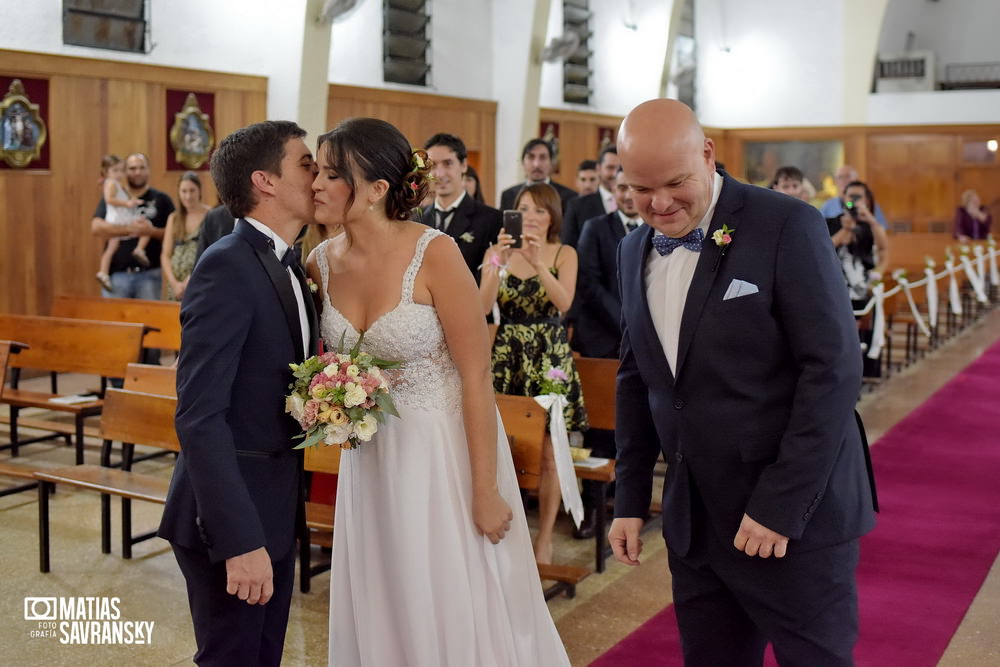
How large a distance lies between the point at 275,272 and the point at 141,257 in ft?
24.8

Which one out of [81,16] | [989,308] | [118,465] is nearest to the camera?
[118,465]

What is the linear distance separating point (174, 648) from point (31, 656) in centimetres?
52

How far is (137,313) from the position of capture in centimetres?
794

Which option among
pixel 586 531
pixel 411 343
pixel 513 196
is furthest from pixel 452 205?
pixel 411 343

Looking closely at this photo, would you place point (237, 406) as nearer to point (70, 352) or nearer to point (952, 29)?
point (70, 352)

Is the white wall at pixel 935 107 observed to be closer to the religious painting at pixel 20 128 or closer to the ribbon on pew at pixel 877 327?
the ribbon on pew at pixel 877 327

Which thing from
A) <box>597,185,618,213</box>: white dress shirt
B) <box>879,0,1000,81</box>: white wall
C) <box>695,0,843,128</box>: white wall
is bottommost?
<box>597,185,618,213</box>: white dress shirt

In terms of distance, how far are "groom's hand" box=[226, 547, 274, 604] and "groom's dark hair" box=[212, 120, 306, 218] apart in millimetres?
796

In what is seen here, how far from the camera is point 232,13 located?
1264 cm

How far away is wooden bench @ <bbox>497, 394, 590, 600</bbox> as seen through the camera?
454cm

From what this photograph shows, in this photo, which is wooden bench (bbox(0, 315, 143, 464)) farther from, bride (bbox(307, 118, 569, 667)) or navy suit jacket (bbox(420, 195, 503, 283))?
bride (bbox(307, 118, 569, 667))

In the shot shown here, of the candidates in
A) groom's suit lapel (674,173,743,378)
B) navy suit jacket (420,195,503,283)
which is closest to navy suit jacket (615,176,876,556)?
groom's suit lapel (674,173,743,378)

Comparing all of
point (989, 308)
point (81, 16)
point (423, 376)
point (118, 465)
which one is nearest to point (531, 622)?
point (423, 376)

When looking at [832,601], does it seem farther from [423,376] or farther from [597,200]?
[597,200]
